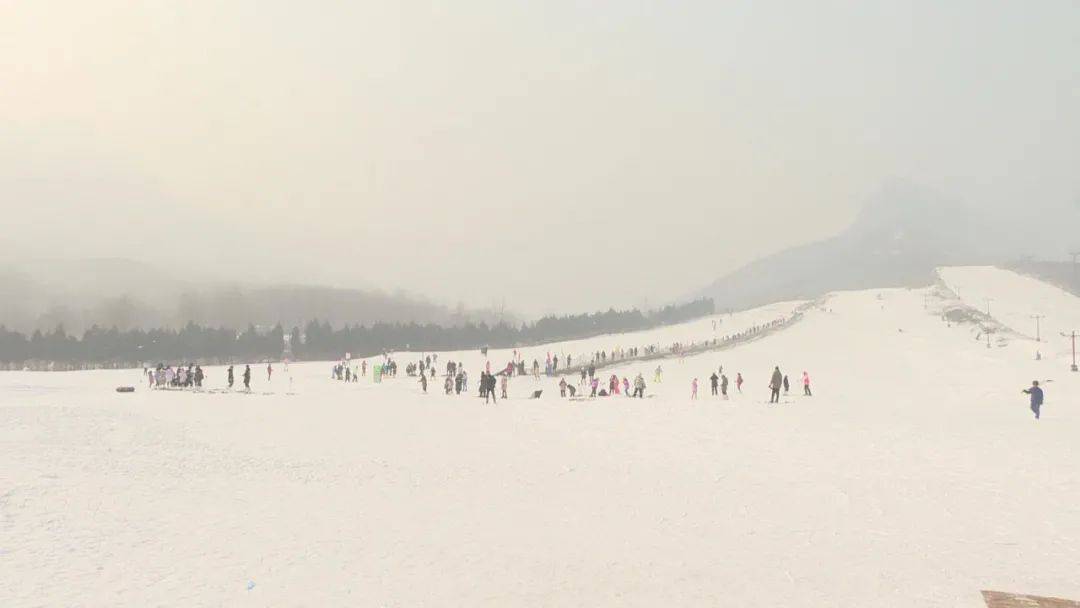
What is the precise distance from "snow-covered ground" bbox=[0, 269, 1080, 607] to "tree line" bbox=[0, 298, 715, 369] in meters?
70.5

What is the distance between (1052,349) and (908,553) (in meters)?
54.9

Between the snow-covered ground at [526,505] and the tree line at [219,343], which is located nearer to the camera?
the snow-covered ground at [526,505]

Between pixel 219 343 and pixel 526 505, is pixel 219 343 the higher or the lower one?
the higher one

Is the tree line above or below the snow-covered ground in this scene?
above

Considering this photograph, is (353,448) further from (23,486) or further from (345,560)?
(345,560)

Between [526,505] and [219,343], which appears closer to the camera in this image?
[526,505]

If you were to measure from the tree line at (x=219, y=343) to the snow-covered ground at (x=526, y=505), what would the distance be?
70457 millimetres

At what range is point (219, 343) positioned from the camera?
9875 centimetres

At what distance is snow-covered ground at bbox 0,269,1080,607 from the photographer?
8.70m

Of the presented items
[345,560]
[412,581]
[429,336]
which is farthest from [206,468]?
[429,336]

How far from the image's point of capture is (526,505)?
12891 mm

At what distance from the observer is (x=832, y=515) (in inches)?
502

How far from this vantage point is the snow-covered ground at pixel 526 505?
8703mm

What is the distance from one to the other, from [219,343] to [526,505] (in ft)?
318
